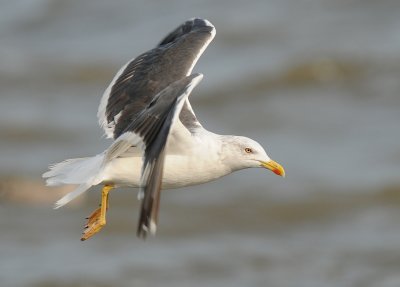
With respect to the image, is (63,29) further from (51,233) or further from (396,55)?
(51,233)

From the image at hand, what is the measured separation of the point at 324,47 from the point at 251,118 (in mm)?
3598

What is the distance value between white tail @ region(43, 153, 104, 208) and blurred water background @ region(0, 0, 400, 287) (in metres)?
7.09

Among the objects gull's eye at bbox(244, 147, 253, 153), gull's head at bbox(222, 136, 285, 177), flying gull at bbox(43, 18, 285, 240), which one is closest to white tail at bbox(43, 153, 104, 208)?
flying gull at bbox(43, 18, 285, 240)

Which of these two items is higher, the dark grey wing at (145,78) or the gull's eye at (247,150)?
the dark grey wing at (145,78)

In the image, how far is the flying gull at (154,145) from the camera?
23.1 ft

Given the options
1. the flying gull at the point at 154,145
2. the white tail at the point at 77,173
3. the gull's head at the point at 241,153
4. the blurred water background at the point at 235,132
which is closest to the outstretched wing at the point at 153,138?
the flying gull at the point at 154,145

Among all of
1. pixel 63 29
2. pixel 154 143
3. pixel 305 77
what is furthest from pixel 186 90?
pixel 63 29

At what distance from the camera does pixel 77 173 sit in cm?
801

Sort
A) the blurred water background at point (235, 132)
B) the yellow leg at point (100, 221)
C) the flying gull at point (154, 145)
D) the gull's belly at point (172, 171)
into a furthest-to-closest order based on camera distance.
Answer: the blurred water background at point (235, 132) < the yellow leg at point (100, 221) < the gull's belly at point (172, 171) < the flying gull at point (154, 145)

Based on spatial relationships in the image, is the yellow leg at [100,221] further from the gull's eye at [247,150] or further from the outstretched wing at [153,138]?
the gull's eye at [247,150]

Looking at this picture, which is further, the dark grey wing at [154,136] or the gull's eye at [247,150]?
the gull's eye at [247,150]

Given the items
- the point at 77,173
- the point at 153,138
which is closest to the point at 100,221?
the point at 77,173

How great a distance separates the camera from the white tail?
25.7 feet

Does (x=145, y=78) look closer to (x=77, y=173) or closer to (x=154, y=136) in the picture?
(x=77, y=173)
